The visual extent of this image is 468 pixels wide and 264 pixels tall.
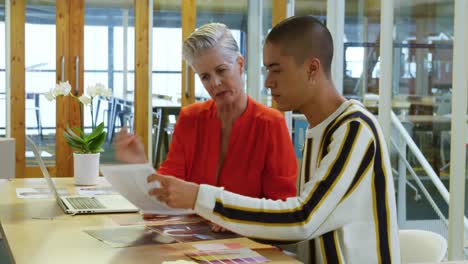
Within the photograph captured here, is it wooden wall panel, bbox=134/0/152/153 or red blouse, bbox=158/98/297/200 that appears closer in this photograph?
red blouse, bbox=158/98/297/200

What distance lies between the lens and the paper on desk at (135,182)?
2.07 m

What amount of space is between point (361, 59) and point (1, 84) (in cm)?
400

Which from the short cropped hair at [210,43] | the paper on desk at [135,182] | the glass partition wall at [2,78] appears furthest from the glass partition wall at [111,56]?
Answer: the paper on desk at [135,182]

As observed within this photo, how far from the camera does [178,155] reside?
2.75m

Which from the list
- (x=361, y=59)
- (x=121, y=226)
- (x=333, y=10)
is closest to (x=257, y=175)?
(x=121, y=226)

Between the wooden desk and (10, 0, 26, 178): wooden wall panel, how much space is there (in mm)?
4540

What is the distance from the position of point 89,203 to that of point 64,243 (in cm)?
79

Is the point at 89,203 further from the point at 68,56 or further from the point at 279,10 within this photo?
the point at 68,56

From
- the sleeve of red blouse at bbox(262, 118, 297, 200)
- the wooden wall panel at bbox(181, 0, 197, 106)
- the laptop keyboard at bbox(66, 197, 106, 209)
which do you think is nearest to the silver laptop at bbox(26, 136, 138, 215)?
the laptop keyboard at bbox(66, 197, 106, 209)

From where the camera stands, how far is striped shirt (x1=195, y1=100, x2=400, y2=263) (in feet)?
5.72

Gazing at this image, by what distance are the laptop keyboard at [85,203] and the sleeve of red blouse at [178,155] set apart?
30 centimetres

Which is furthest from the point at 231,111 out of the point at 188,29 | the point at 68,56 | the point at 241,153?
the point at 68,56

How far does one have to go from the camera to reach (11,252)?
6.54ft

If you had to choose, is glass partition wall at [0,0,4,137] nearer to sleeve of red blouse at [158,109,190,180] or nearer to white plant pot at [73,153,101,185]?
white plant pot at [73,153,101,185]
